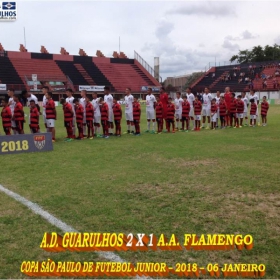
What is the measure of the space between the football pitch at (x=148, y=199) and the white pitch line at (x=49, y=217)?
7 centimetres

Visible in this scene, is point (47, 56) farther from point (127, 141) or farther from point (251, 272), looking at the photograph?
point (251, 272)

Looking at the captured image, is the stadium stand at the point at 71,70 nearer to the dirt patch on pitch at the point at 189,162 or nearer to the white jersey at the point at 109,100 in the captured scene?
the white jersey at the point at 109,100

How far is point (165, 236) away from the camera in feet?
12.9

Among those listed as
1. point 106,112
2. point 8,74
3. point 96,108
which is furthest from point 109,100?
point 8,74

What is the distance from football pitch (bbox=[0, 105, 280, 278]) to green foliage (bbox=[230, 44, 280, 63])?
2649 inches

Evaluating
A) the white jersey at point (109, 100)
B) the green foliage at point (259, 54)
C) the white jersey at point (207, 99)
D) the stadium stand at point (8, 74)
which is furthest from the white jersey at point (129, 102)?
the green foliage at point (259, 54)

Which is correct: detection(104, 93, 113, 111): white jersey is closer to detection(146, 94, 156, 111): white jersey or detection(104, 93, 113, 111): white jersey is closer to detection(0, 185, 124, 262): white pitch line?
detection(146, 94, 156, 111): white jersey

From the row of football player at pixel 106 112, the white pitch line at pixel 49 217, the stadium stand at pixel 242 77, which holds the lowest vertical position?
the white pitch line at pixel 49 217

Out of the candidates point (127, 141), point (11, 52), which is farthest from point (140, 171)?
point (11, 52)

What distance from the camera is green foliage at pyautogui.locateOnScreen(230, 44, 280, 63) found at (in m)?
70.2

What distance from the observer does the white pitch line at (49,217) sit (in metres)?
3.49

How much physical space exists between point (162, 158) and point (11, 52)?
A: 5060cm

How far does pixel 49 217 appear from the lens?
14.9 feet

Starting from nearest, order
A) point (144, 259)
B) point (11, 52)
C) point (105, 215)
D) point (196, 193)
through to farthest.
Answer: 1. point (144, 259)
2. point (105, 215)
3. point (196, 193)
4. point (11, 52)
